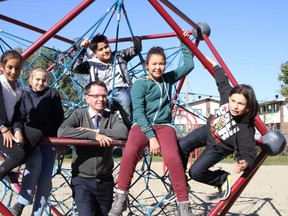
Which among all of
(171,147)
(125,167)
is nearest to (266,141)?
Result: (171,147)

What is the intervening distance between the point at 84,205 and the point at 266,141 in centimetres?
148

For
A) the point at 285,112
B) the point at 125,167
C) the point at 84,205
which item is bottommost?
the point at 84,205

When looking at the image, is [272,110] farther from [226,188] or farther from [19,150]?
[19,150]

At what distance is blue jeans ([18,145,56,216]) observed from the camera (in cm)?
290

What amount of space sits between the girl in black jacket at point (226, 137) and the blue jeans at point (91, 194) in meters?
0.60

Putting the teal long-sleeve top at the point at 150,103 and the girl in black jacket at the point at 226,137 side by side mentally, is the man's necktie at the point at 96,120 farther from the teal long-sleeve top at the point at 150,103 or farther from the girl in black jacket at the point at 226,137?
the girl in black jacket at the point at 226,137

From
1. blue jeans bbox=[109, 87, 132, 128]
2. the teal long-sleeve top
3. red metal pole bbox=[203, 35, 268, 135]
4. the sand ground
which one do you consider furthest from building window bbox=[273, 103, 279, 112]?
the teal long-sleeve top

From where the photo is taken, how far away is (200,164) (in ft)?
9.93

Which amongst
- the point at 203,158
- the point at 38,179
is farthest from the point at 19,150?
the point at 203,158

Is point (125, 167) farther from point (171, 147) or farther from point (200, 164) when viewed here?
point (200, 164)

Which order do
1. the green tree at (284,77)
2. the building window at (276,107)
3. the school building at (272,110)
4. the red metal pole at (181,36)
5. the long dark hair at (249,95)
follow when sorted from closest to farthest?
the long dark hair at (249,95), the red metal pole at (181,36), the green tree at (284,77), the school building at (272,110), the building window at (276,107)

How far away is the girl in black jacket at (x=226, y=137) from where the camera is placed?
9.40ft

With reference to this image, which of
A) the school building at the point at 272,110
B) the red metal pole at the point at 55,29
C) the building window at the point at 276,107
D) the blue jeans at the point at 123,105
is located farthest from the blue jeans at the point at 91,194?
the building window at the point at 276,107

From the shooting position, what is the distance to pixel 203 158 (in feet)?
9.94
